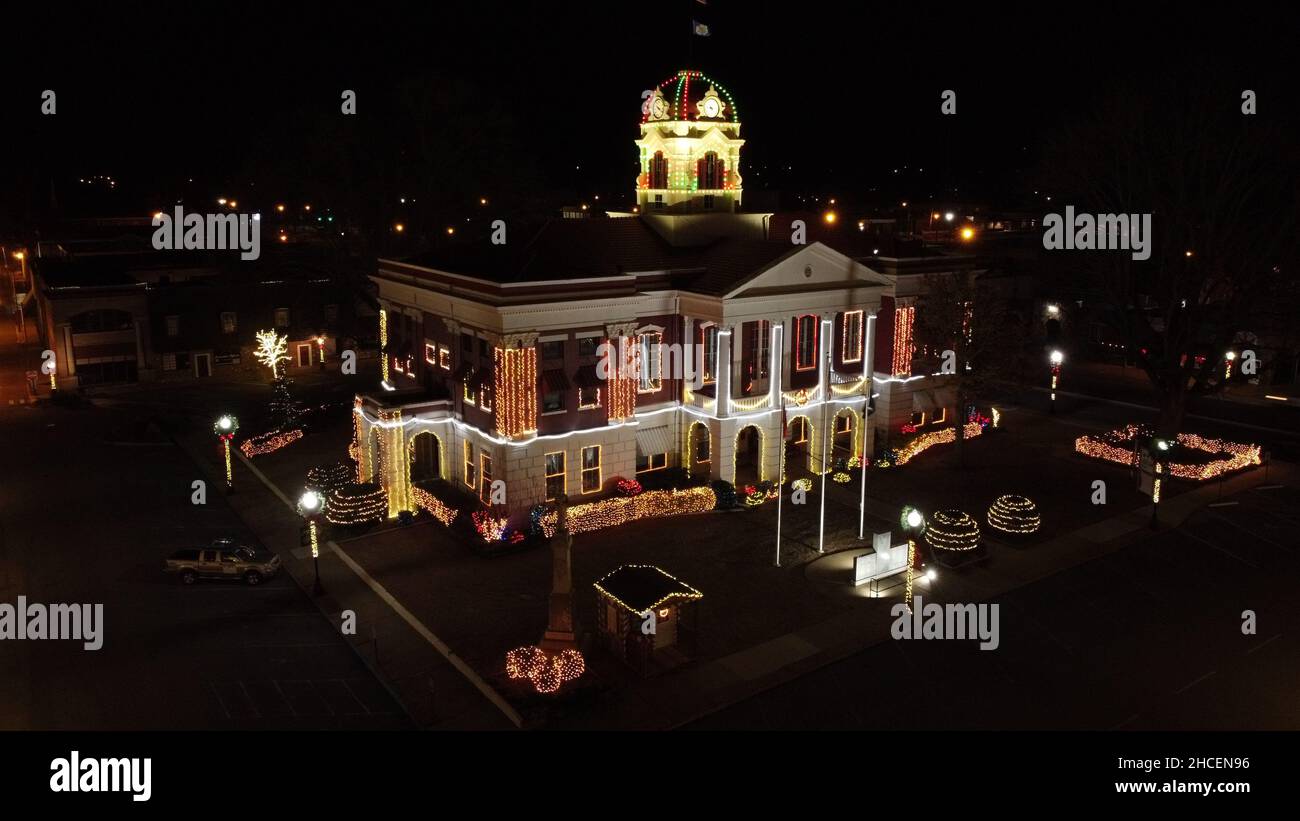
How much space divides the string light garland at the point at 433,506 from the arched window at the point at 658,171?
18.8 m

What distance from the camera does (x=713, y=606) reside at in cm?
2934

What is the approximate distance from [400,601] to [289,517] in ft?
33.9

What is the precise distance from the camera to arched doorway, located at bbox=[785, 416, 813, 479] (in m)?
42.2

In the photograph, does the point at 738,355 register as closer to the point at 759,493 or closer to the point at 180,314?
the point at 759,493

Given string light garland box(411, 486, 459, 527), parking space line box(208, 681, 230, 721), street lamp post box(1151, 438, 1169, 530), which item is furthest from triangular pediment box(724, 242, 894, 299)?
parking space line box(208, 681, 230, 721)

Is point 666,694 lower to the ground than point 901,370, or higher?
lower

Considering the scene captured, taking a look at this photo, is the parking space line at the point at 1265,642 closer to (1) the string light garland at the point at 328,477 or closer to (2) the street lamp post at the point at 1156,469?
(2) the street lamp post at the point at 1156,469

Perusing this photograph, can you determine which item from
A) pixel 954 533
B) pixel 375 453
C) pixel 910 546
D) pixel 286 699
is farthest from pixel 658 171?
pixel 286 699

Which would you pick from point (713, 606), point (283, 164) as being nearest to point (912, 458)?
point (713, 606)

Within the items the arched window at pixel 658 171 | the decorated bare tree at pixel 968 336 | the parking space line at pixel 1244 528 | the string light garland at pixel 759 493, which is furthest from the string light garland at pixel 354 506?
the parking space line at pixel 1244 528

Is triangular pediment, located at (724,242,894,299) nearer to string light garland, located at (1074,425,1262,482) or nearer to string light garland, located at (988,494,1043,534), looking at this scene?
string light garland, located at (988,494,1043,534)

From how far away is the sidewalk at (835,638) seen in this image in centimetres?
2361

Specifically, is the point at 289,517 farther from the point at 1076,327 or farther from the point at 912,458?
the point at 1076,327

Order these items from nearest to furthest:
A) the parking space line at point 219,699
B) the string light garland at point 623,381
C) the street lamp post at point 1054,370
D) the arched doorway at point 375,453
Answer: the parking space line at point 219,699
the string light garland at point 623,381
the arched doorway at point 375,453
the street lamp post at point 1054,370
